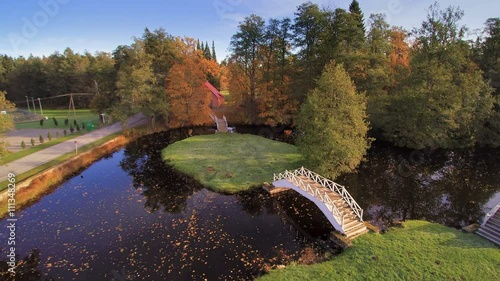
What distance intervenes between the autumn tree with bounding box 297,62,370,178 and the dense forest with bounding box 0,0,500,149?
0.35 metres

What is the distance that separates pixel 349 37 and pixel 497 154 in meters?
20.4

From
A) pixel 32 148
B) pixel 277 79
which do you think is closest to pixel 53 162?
pixel 32 148

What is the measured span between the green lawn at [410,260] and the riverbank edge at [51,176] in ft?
59.7

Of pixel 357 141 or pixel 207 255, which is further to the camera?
pixel 357 141

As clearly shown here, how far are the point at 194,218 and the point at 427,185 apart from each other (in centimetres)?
1779

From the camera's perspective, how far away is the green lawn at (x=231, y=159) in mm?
21766

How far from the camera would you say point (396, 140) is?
31375 millimetres

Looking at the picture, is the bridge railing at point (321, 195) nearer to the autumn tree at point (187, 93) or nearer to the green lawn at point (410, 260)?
the green lawn at point (410, 260)

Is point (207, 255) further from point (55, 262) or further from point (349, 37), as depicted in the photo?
point (349, 37)

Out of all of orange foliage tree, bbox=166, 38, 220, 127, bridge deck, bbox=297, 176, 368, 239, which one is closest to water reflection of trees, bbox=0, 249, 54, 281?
bridge deck, bbox=297, 176, 368, 239

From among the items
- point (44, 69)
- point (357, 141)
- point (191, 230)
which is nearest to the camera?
point (191, 230)

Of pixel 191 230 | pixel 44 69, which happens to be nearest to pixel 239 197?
pixel 191 230

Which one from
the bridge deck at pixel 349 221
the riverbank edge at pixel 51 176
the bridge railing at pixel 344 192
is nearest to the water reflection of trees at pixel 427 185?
the bridge railing at pixel 344 192

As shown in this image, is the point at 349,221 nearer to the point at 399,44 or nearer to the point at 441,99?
the point at 441,99
